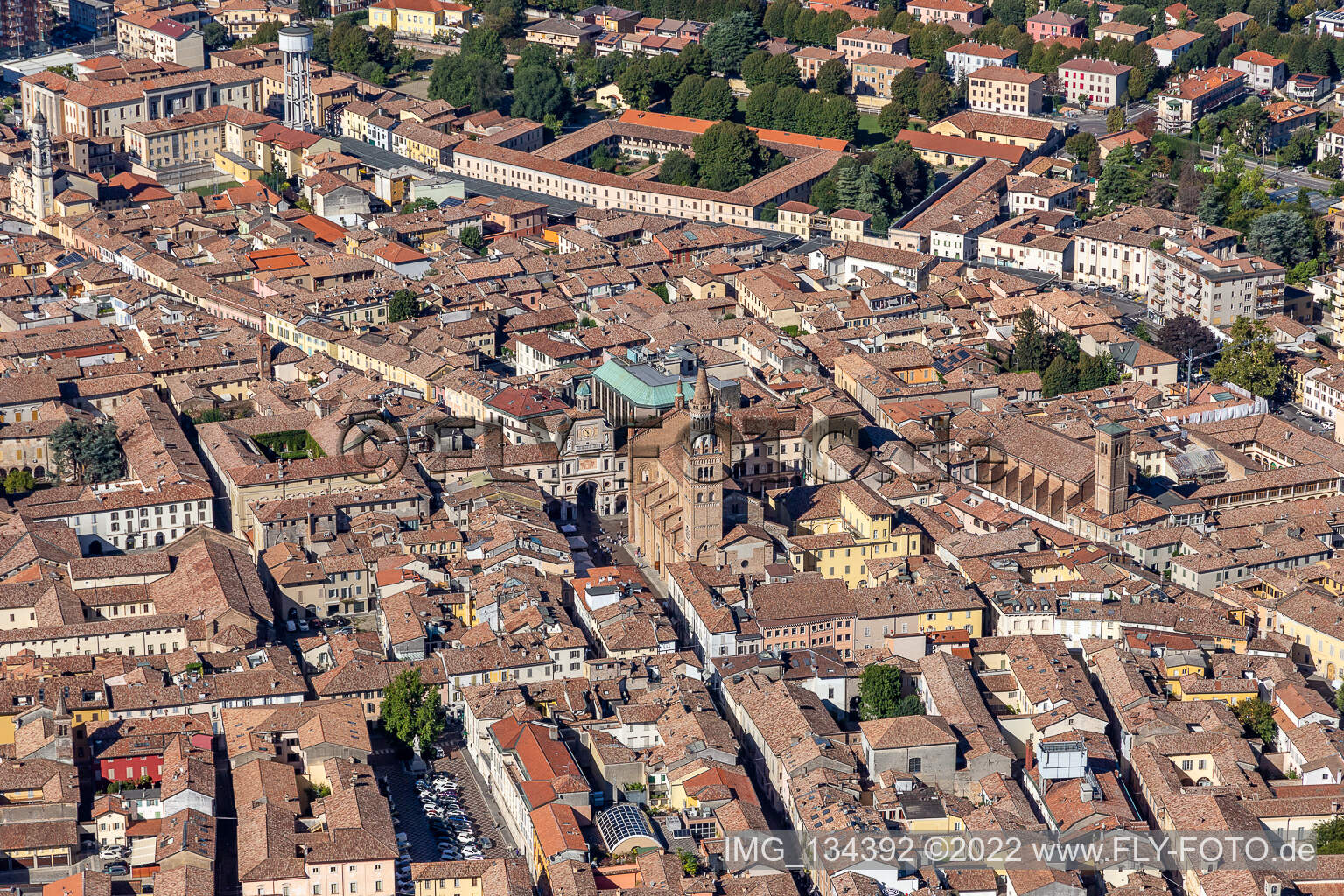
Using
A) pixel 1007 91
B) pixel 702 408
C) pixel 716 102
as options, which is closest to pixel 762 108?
pixel 716 102

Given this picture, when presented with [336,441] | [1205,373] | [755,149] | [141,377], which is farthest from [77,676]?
[755,149]

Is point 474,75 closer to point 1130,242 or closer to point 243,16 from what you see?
point 243,16

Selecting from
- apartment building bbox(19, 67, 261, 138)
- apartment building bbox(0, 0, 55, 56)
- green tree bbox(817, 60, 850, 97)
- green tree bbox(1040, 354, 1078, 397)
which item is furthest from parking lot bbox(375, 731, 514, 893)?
apartment building bbox(0, 0, 55, 56)

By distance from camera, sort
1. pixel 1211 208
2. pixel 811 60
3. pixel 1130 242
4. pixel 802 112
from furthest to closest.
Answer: pixel 811 60 → pixel 802 112 → pixel 1211 208 → pixel 1130 242

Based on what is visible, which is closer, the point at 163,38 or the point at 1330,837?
the point at 1330,837

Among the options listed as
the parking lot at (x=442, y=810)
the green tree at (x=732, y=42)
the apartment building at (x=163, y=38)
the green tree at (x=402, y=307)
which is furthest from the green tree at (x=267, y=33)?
the parking lot at (x=442, y=810)

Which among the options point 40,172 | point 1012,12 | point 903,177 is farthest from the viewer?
point 1012,12

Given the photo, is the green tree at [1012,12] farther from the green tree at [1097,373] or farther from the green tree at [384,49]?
the green tree at [1097,373]
